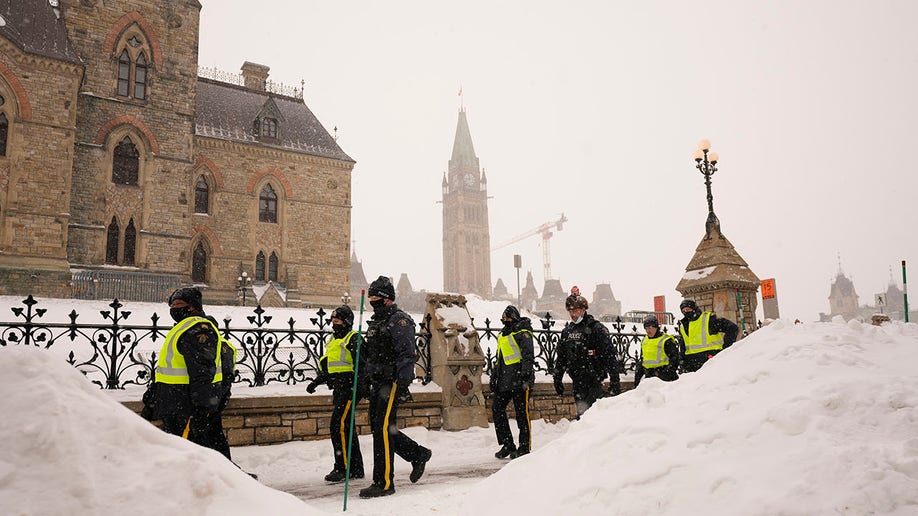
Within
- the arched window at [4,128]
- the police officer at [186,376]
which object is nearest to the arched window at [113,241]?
the arched window at [4,128]

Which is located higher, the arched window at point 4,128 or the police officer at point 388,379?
the arched window at point 4,128

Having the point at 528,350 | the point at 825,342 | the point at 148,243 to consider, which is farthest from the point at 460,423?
the point at 148,243

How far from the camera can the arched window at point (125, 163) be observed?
77.3 feet

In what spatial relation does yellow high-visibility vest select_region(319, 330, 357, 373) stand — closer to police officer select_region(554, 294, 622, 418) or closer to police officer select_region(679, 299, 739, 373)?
police officer select_region(554, 294, 622, 418)

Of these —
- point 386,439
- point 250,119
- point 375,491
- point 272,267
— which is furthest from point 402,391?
point 250,119

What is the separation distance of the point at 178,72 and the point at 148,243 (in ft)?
26.2

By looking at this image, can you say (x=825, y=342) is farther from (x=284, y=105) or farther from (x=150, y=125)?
(x=284, y=105)

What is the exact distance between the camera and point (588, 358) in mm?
6875

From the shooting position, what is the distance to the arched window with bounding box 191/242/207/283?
2725 centimetres

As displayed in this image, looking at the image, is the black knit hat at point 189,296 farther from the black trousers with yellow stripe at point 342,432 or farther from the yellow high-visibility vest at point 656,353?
the yellow high-visibility vest at point 656,353

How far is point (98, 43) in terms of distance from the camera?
76.6ft

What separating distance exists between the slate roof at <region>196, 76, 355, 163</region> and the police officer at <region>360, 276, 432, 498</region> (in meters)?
26.3

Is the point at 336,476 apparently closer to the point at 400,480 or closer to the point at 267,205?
the point at 400,480

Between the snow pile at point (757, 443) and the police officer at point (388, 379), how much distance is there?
1.25 m
